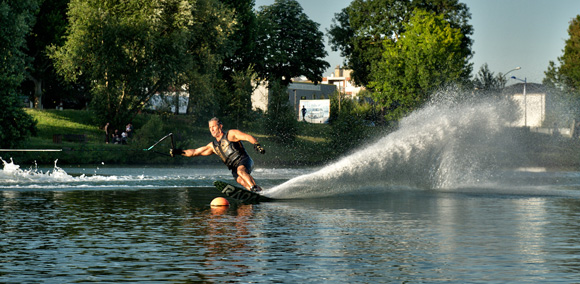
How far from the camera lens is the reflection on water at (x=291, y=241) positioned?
1041 cm

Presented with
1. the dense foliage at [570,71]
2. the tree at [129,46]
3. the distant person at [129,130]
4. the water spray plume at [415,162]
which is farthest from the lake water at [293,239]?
the dense foliage at [570,71]

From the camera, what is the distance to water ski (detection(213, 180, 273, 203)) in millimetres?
21062

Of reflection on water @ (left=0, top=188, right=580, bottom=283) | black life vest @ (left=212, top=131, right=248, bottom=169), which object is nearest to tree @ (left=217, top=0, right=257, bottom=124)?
black life vest @ (left=212, top=131, right=248, bottom=169)

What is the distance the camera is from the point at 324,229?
1535cm

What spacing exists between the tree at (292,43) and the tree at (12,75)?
1843 inches

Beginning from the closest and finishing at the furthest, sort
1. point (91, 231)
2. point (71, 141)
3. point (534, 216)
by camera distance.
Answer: point (91, 231), point (534, 216), point (71, 141)

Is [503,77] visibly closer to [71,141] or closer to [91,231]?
[71,141]

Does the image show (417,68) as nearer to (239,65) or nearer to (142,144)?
(239,65)

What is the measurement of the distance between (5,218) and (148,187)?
1197 centimetres

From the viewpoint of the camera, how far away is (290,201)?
22.5 m

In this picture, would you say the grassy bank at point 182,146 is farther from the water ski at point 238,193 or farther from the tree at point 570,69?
the water ski at point 238,193

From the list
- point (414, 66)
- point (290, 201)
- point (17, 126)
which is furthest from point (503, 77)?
point (290, 201)

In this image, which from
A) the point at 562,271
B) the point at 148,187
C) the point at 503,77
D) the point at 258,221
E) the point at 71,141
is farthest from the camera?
the point at 503,77

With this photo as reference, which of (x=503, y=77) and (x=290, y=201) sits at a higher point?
(x=503, y=77)
